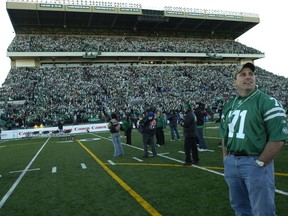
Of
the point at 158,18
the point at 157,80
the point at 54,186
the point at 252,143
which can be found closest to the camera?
the point at 252,143

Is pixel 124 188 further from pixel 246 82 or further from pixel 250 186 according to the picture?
pixel 246 82

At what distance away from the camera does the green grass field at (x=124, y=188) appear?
18.7ft

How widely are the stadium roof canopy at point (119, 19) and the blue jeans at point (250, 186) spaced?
58.9 m

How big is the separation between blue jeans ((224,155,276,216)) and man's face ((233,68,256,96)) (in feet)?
2.17

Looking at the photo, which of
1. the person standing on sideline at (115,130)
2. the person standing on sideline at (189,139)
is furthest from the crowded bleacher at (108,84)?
the person standing on sideline at (189,139)

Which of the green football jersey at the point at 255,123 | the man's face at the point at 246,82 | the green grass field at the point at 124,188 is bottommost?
the green grass field at the point at 124,188

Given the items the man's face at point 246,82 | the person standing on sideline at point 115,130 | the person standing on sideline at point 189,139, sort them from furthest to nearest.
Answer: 1. the person standing on sideline at point 115,130
2. the person standing on sideline at point 189,139
3. the man's face at point 246,82

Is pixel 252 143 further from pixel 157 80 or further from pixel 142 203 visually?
pixel 157 80

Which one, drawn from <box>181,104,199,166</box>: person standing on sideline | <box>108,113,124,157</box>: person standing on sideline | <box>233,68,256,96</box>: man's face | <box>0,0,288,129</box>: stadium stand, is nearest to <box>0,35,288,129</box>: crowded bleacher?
<box>0,0,288,129</box>: stadium stand

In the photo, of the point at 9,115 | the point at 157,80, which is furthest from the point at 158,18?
the point at 9,115

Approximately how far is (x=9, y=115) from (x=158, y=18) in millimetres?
40152

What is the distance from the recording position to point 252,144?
2.90 meters

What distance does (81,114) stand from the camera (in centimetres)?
3600

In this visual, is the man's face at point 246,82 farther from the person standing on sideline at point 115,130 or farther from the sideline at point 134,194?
the person standing on sideline at point 115,130
